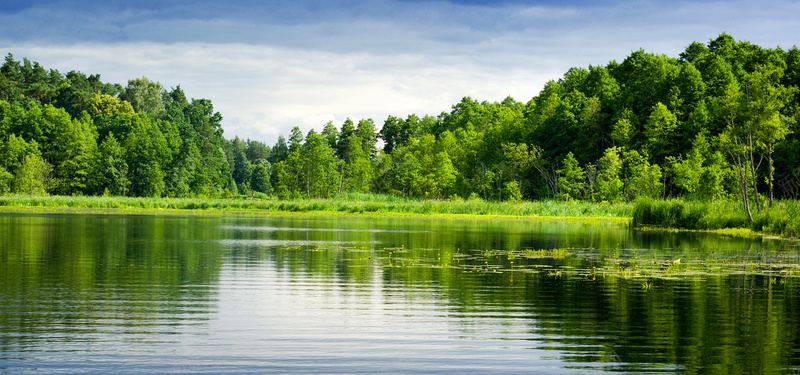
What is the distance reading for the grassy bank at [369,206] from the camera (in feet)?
211

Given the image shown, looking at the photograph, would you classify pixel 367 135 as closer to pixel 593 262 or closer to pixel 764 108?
pixel 764 108

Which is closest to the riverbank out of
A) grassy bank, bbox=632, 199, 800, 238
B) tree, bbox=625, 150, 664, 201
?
grassy bank, bbox=632, 199, 800, 238

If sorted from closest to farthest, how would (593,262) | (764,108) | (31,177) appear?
(593,262)
(764,108)
(31,177)

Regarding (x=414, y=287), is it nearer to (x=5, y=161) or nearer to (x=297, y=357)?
(x=297, y=357)

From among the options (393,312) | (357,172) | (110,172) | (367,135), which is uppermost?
(367,135)

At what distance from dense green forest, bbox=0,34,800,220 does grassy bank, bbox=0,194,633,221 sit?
6.37 meters

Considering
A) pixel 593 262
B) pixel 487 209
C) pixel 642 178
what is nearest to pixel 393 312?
pixel 593 262

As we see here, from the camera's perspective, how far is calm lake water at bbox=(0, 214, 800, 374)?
9.51m

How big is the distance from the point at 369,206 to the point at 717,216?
1532 inches

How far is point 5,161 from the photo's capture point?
4077 inches

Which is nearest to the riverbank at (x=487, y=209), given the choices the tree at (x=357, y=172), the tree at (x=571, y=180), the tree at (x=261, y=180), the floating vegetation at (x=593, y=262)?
the tree at (x=571, y=180)

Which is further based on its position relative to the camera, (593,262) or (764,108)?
(764,108)

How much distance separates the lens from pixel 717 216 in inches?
1650

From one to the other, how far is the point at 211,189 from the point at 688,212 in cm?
9623
